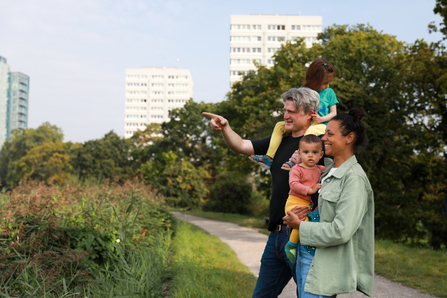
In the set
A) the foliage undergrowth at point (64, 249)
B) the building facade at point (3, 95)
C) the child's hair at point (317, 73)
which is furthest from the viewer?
the building facade at point (3, 95)

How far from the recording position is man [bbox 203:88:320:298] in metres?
2.56

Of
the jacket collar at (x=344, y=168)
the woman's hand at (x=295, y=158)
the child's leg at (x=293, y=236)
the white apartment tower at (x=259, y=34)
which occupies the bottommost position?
the child's leg at (x=293, y=236)

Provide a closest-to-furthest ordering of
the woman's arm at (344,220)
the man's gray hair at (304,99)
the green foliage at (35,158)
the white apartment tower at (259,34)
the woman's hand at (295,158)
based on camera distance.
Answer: the woman's arm at (344,220), the woman's hand at (295,158), the man's gray hair at (304,99), the green foliage at (35,158), the white apartment tower at (259,34)

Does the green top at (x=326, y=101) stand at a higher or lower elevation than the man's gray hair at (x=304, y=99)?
higher

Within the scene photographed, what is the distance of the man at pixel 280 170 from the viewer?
2.56 m

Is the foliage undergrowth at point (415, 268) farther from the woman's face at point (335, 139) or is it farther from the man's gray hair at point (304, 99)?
the woman's face at point (335, 139)

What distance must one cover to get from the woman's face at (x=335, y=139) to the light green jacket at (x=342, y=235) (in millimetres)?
83

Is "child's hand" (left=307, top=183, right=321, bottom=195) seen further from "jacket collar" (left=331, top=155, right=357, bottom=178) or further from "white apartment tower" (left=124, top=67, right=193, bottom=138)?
"white apartment tower" (left=124, top=67, right=193, bottom=138)

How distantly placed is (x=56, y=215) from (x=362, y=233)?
4792mm

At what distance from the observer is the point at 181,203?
34.8 meters

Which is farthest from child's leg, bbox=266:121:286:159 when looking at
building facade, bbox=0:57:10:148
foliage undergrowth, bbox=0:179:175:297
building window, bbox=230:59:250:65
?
building facade, bbox=0:57:10:148

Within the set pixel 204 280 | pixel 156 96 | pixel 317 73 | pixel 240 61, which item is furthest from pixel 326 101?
pixel 156 96

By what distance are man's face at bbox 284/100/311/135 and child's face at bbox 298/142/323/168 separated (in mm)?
365

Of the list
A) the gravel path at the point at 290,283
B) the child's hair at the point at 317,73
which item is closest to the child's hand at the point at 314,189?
the child's hair at the point at 317,73
